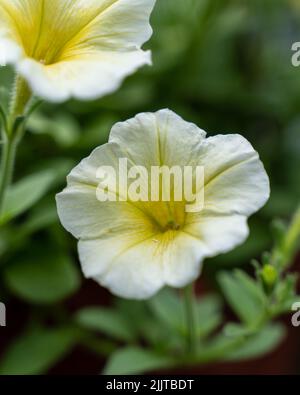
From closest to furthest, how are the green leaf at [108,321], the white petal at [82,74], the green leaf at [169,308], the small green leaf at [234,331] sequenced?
1. the white petal at [82,74]
2. the small green leaf at [234,331]
3. the green leaf at [169,308]
4. the green leaf at [108,321]

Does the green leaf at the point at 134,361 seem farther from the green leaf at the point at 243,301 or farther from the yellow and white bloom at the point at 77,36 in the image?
the yellow and white bloom at the point at 77,36

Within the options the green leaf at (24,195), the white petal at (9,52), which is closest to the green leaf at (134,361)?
the green leaf at (24,195)

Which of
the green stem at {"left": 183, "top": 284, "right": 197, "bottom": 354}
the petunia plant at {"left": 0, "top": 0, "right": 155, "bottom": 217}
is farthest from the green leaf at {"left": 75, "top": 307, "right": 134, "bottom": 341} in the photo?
the petunia plant at {"left": 0, "top": 0, "right": 155, "bottom": 217}

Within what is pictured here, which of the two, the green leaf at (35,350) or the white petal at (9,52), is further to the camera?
the green leaf at (35,350)

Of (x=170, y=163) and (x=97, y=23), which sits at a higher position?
(x=97, y=23)

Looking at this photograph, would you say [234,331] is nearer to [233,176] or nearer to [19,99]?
[233,176]
